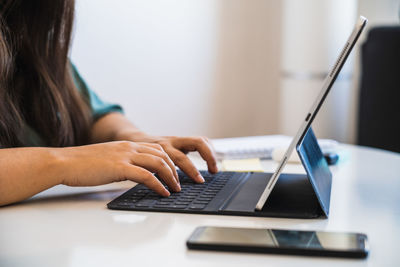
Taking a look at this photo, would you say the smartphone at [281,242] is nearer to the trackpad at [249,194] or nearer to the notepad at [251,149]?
the trackpad at [249,194]

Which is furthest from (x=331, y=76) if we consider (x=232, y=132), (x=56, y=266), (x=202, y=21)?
(x=232, y=132)

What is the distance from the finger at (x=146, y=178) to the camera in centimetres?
72

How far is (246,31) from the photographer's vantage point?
3.03 meters

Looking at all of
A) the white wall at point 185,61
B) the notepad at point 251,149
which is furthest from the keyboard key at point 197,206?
the white wall at point 185,61

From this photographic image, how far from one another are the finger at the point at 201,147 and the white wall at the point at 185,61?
154 cm

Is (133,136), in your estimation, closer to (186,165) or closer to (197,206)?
(186,165)

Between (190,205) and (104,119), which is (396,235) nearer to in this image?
(190,205)

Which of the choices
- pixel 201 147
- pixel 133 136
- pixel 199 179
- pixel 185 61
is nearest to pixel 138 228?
pixel 199 179

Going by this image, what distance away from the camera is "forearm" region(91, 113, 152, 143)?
1.10 metres

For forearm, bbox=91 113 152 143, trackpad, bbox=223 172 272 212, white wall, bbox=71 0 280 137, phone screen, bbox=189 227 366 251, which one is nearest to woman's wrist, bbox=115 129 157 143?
forearm, bbox=91 113 152 143

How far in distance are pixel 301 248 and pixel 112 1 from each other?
2.15 m

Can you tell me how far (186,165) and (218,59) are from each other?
2.17 m

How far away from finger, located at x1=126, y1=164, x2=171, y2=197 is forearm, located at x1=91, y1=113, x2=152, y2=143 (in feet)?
1.15

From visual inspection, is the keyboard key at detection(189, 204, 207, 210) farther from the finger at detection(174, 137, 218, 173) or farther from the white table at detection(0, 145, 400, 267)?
the finger at detection(174, 137, 218, 173)
